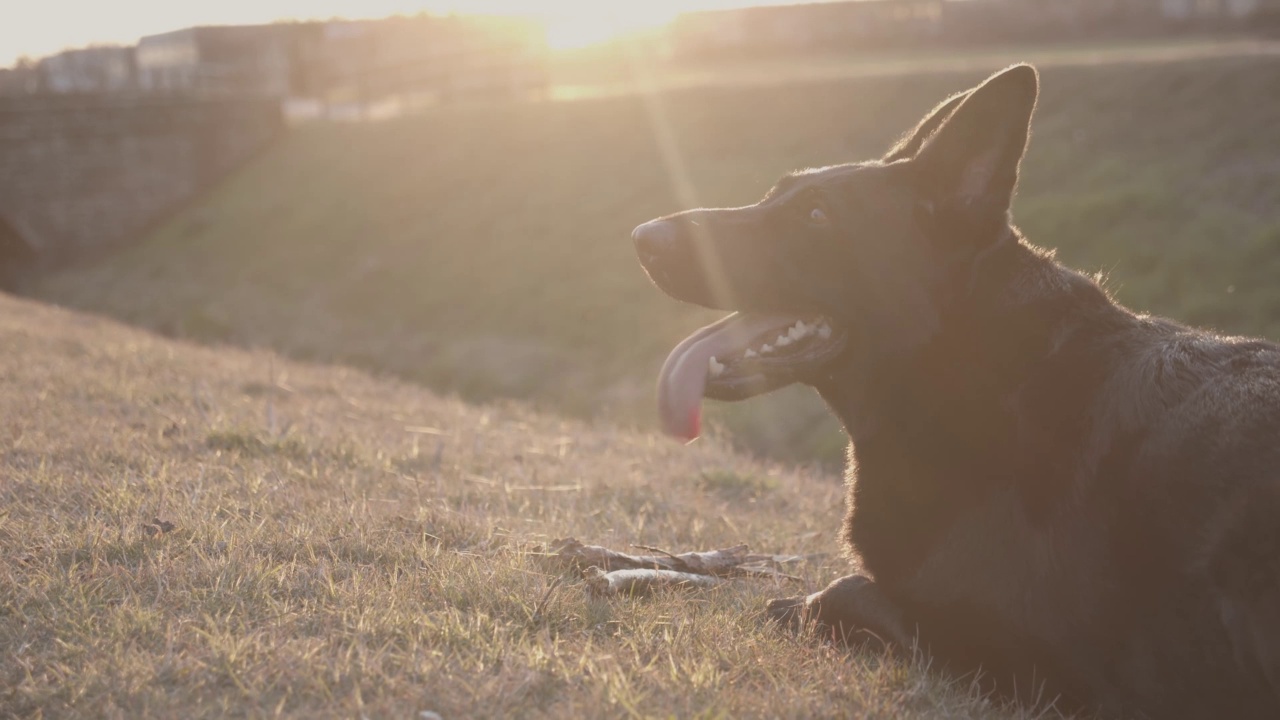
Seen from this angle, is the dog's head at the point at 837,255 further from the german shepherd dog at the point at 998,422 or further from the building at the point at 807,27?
the building at the point at 807,27

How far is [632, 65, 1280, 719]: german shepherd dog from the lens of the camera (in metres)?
3.63

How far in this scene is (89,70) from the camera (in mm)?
45344

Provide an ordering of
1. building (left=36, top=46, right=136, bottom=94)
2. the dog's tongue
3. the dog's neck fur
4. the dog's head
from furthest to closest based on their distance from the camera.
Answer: building (left=36, top=46, right=136, bottom=94) → the dog's tongue → the dog's head → the dog's neck fur

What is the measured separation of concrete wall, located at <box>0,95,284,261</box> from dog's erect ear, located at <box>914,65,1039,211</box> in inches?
1574

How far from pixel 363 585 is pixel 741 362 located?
174 centimetres

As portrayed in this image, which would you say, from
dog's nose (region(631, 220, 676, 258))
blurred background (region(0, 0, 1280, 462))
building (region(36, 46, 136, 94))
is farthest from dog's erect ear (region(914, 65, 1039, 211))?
building (region(36, 46, 136, 94))

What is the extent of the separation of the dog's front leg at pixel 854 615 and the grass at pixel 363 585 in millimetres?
139

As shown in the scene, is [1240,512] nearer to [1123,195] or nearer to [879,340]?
[879,340]

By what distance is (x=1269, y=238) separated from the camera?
16328mm

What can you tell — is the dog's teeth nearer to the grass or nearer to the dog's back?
the dog's back

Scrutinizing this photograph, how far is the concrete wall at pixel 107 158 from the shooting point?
1484 inches

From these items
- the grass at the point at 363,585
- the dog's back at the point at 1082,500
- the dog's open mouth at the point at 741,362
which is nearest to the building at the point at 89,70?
the grass at the point at 363,585

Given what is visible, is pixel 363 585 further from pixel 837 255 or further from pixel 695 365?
pixel 837 255

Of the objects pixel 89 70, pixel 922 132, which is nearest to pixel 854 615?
pixel 922 132
